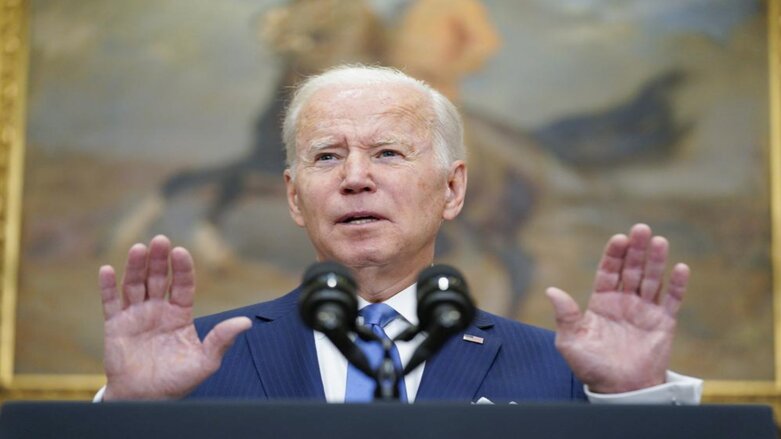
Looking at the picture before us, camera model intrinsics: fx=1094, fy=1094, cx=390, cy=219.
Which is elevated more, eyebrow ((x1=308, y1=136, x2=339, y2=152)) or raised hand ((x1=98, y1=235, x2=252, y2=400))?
eyebrow ((x1=308, y1=136, x2=339, y2=152))

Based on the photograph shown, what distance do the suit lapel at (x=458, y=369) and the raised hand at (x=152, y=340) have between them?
734 millimetres

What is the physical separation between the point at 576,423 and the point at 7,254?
5.54 metres

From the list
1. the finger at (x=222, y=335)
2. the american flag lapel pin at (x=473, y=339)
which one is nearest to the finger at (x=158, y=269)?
the finger at (x=222, y=335)

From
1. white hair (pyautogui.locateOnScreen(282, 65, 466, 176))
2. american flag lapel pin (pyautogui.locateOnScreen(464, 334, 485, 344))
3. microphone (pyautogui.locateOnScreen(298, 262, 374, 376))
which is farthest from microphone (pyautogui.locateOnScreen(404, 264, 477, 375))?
white hair (pyautogui.locateOnScreen(282, 65, 466, 176))

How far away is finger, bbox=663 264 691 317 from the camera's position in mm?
2551

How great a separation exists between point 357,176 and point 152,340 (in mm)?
967

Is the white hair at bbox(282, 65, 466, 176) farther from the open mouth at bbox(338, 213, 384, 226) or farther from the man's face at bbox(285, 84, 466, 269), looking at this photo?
the open mouth at bbox(338, 213, 384, 226)

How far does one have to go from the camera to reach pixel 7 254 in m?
6.78

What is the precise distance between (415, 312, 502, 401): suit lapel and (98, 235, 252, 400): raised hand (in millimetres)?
734

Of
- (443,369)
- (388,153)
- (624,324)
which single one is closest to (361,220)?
(388,153)

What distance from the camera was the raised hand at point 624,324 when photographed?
2590 mm

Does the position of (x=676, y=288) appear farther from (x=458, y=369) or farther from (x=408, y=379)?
(x=408, y=379)

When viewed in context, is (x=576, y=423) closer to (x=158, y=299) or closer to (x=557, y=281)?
(x=158, y=299)

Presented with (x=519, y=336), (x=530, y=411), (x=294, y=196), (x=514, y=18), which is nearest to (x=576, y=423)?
(x=530, y=411)
